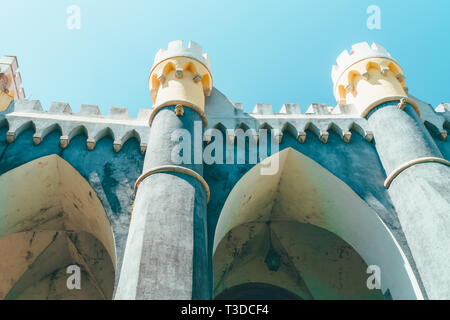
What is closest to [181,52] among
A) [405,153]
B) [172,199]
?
[172,199]

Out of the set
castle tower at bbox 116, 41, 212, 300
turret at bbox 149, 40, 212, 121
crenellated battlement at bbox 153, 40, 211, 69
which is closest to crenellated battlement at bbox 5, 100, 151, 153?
castle tower at bbox 116, 41, 212, 300

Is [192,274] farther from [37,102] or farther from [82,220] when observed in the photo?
[37,102]

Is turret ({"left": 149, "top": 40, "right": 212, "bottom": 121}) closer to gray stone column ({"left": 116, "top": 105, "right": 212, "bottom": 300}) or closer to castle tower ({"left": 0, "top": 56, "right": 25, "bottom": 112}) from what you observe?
gray stone column ({"left": 116, "top": 105, "right": 212, "bottom": 300})

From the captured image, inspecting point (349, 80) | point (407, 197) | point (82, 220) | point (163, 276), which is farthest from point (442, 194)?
point (82, 220)

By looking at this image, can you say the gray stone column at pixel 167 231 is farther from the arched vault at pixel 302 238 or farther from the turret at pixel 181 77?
the arched vault at pixel 302 238

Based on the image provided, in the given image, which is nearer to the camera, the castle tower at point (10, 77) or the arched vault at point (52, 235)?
the arched vault at point (52, 235)

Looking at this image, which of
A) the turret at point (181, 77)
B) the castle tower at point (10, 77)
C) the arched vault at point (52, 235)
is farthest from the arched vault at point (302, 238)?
the castle tower at point (10, 77)

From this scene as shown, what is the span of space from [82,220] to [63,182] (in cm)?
90

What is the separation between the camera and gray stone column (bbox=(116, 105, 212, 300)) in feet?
18.8

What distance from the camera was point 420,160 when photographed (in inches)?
313

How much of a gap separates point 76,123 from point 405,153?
6233 mm

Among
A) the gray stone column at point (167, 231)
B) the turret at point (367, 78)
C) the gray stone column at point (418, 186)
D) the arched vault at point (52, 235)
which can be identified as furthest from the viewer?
the turret at point (367, 78)

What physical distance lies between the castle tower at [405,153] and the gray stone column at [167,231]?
3.42m

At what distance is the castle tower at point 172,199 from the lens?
5793 mm
